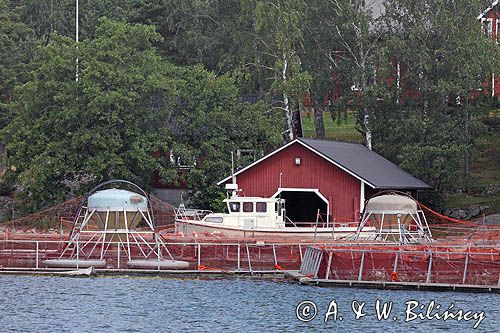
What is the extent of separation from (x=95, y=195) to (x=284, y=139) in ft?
71.8

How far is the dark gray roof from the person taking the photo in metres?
55.6

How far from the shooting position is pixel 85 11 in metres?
81.8

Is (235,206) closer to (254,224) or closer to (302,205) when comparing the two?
(254,224)

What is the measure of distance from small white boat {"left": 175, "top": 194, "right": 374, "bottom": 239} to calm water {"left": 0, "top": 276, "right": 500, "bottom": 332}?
648 centimetres

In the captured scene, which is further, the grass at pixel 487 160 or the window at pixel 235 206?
the grass at pixel 487 160

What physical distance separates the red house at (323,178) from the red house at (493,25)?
1066cm

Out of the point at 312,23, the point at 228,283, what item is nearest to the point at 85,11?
the point at 312,23

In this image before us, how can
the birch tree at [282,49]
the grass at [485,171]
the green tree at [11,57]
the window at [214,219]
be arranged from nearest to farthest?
the window at [214,219] → the grass at [485,171] → the birch tree at [282,49] → the green tree at [11,57]

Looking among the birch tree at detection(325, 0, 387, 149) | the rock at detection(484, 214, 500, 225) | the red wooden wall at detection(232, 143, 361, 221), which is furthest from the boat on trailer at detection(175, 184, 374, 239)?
the birch tree at detection(325, 0, 387, 149)

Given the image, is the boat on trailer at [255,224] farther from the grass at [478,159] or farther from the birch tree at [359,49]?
the birch tree at [359,49]

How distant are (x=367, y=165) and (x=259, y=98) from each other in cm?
1245

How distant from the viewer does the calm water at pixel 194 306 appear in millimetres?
35531

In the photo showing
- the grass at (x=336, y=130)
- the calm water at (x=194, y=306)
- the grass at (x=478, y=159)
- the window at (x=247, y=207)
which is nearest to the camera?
→ the calm water at (x=194, y=306)

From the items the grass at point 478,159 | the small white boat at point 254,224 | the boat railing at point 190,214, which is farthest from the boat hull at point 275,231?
the grass at point 478,159
